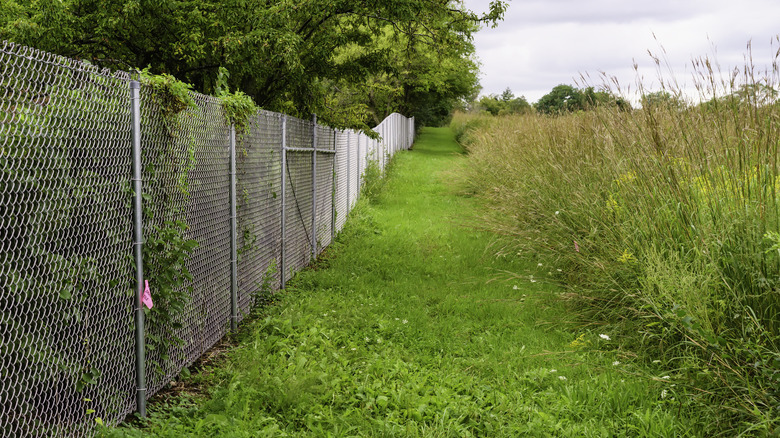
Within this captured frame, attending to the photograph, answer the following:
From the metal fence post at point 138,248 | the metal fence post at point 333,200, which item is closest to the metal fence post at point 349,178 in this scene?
the metal fence post at point 333,200

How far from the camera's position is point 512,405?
396 cm

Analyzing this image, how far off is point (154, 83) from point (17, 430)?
214cm

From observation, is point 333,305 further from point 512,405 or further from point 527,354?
point 512,405

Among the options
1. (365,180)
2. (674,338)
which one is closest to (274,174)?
(674,338)

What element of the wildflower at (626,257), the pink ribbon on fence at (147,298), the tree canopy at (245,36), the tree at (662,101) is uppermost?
the tree canopy at (245,36)

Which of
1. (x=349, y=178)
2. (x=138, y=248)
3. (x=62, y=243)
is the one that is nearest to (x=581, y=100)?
(x=349, y=178)

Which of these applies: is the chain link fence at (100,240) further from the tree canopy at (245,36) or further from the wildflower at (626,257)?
the tree canopy at (245,36)

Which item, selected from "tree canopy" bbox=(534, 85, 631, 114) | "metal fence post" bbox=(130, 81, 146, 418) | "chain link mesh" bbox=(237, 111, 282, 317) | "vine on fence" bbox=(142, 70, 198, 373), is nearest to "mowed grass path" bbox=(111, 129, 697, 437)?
"metal fence post" bbox=(130, 81, 146, 418)

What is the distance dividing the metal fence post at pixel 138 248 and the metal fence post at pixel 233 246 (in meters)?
1.60

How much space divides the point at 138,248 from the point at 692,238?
3869 mm

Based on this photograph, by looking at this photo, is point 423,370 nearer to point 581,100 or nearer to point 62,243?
point 62,243

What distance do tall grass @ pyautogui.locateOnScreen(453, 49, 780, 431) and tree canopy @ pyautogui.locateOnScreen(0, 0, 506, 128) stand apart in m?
4.65

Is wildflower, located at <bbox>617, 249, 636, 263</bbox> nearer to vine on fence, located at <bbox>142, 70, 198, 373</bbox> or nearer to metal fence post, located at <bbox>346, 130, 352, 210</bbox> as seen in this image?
vine on fence, located at <bbox>142, 70, 198, 373</bbox>

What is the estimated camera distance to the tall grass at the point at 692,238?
3670 millimetres
